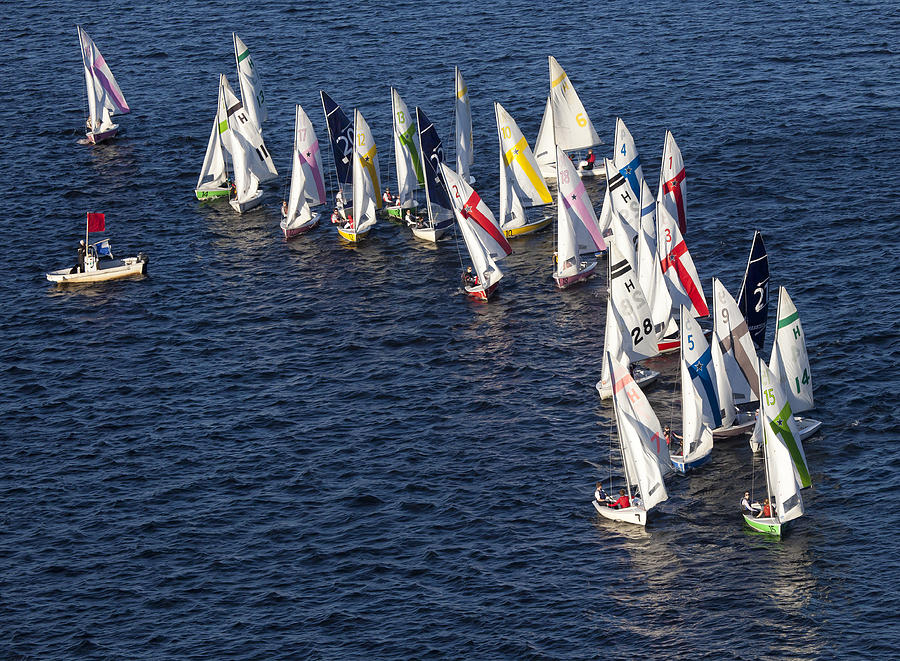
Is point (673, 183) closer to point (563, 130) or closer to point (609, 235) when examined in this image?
point (609, 235)

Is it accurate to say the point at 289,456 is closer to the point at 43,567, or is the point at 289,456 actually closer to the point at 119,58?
the point at 43,567

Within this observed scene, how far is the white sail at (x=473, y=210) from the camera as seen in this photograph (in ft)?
373

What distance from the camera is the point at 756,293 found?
9575 cm

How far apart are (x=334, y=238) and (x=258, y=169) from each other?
14271mm

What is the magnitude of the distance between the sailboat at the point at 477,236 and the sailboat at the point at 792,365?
28566 millimetres

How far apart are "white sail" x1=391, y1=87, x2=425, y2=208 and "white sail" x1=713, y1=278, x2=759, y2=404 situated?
42.6 metres

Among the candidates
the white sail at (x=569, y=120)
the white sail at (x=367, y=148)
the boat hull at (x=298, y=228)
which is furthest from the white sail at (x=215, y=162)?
the white sail at (x=569, y=120)

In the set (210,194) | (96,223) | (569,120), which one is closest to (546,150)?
(569,120)

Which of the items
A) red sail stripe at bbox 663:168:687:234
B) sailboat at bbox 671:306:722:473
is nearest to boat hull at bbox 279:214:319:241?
red sail stripe at bbox 663:168:687:234

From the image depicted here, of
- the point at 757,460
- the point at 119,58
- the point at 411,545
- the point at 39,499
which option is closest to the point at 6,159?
the point at 119,58

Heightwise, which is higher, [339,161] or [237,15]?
[237,15]

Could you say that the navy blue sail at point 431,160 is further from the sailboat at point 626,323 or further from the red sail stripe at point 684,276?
the sailboat at point 626,323

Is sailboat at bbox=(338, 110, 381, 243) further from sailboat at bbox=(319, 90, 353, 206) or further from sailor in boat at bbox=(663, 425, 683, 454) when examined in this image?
sailor in boat at bbox=(663, 425, 683, 454)

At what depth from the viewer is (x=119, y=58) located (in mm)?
175125
